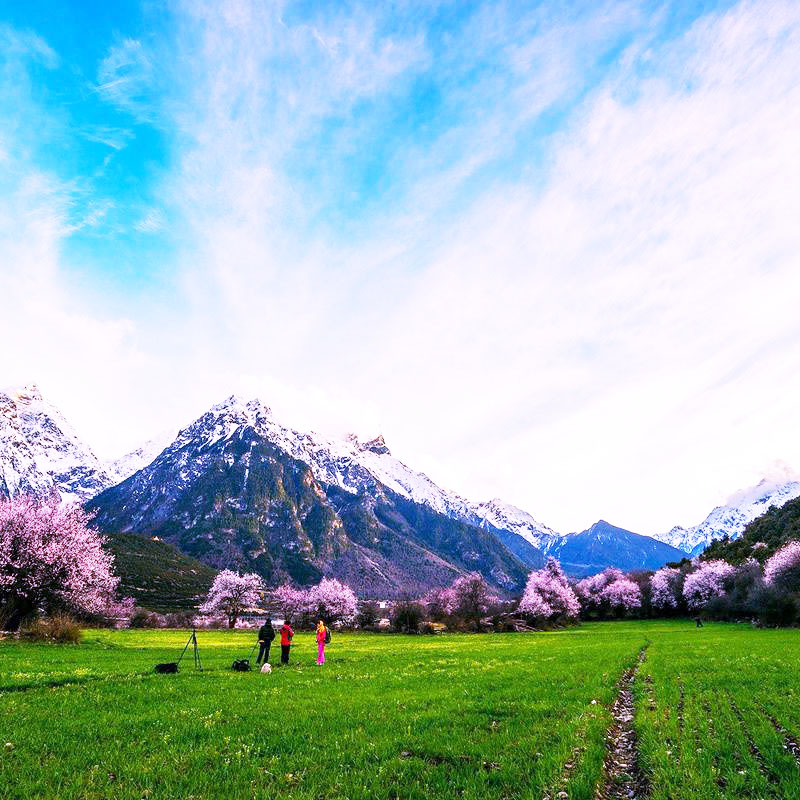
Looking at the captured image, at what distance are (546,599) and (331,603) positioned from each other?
4766 centimetres

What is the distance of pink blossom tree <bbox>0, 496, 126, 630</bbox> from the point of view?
4706 centimetres

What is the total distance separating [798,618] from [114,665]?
88.5m

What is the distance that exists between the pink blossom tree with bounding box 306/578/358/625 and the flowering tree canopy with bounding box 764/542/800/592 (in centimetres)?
7382

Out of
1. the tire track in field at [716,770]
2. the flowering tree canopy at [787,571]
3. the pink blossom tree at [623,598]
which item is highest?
the tire track in field at [716,770]

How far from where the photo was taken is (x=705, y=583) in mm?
128000

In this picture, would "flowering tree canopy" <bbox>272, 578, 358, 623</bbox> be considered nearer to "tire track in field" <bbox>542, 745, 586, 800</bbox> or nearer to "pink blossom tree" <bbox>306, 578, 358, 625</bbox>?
"pink blossom tree" <bbox>306, 578, 358, 625</bbox>

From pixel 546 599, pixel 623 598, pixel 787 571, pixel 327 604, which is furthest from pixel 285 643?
pixel 623 598

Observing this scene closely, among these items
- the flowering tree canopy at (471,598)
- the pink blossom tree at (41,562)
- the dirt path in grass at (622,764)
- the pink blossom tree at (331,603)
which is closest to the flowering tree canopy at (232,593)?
the pink blossom tree at (331,603)

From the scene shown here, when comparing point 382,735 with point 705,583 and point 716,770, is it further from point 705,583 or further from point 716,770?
point 705,583

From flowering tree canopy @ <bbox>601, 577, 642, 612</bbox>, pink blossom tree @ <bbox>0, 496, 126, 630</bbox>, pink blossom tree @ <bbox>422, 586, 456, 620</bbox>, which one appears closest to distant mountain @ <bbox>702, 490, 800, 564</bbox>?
flowering tree canopy @ <bbox>601, 577, 642, 612</bbox>

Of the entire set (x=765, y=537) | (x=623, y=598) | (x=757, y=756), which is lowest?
(x=623, y=598)

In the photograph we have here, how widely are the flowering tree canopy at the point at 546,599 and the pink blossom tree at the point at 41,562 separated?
83.4 metres

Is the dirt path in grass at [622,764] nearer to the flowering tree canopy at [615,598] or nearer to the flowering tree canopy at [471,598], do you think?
the flowering tree canopy at [471,598]

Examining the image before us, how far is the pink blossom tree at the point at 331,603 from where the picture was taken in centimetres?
10262
